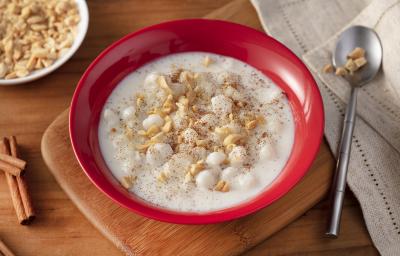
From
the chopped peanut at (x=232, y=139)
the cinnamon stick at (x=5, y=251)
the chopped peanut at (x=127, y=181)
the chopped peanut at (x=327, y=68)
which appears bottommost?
the cinnamon stick at (x=5, y=251)

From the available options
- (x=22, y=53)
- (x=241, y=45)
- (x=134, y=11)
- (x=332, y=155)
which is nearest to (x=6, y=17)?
(x=22, y=53)

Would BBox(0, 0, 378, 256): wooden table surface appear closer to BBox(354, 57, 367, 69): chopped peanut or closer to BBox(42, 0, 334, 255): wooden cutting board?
BBox(42, 0, 334, 255): wooden cutting board

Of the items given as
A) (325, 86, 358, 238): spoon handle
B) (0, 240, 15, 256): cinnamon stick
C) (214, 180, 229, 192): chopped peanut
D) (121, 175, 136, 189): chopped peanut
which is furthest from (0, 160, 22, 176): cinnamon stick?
(325, 86, 358, 238): spoon handle

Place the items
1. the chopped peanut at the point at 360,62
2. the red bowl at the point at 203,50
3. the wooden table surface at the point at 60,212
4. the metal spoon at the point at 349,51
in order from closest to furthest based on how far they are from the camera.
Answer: the red bowl at the point at 203,50 → the wooden table surface at the point at 60,212 → the metal spoon at the point at 349,51 → the chopped peanut at the point at 360,62

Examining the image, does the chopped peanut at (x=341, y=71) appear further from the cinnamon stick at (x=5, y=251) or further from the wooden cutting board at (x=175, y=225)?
the cinnamon stick at (x=5, y=251)

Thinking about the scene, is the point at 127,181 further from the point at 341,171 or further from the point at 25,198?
the point at 341,171

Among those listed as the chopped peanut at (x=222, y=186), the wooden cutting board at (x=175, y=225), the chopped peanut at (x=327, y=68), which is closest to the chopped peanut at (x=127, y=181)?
the wooden cutting board at (x=175, y=225)

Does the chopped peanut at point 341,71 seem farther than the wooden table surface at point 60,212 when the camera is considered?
Yes
